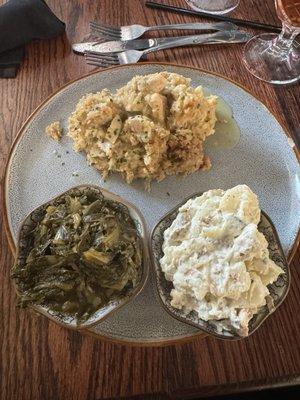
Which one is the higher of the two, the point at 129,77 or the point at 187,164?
the point at 129,77

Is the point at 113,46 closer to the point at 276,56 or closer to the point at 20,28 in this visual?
the point at 20,28

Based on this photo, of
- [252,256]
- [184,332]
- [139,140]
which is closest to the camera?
[252,256]

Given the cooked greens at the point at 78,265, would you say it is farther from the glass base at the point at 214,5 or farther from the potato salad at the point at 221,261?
the glass base at the point at 214,5

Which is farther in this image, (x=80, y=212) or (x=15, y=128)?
(x=15, y=128)

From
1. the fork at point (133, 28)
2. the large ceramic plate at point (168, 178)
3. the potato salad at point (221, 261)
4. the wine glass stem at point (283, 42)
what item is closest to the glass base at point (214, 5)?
the fork at point (133, 28)

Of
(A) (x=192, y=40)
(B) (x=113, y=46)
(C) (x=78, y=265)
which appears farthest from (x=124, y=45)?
(C) (x=78, y=265)

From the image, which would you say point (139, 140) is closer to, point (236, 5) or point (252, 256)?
point (252, 256)

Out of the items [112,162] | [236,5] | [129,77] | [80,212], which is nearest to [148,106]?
[112,162]

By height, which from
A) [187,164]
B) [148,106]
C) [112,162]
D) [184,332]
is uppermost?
[148,106]
